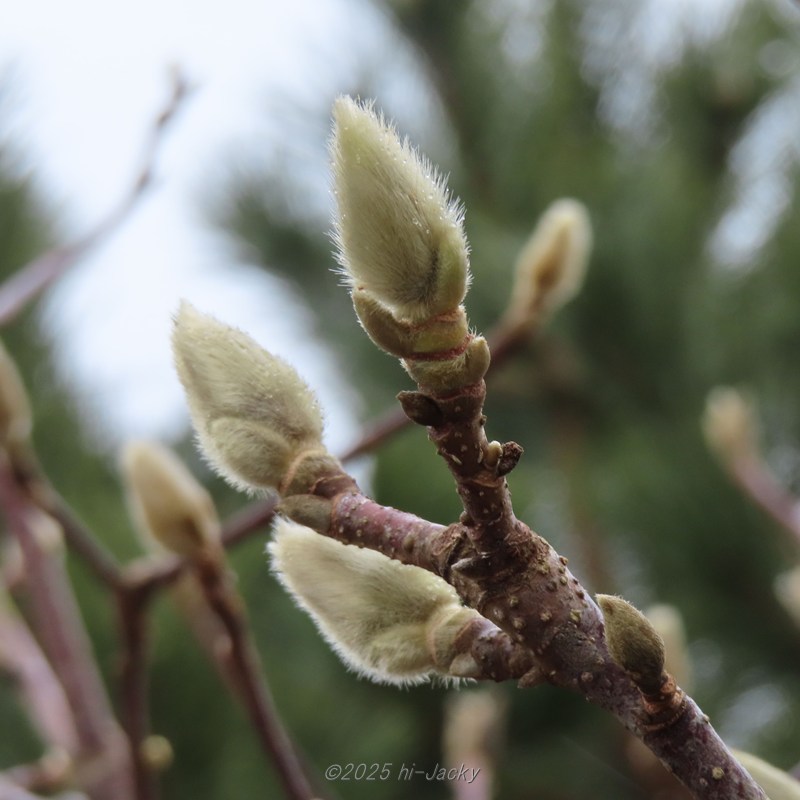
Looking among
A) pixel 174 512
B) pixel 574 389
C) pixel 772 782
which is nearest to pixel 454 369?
pixel 772 782

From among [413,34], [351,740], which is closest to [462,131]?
[413,34]

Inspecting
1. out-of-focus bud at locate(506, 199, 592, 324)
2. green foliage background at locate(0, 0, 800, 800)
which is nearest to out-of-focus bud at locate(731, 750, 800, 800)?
out-of-focus bud at locate(506, 199, 592, 324)

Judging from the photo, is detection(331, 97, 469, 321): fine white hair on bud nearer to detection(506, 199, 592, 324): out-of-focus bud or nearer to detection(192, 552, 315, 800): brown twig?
detection(192, 552, 315, 800): brown twig

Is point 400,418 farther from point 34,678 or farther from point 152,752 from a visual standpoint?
point 34,678

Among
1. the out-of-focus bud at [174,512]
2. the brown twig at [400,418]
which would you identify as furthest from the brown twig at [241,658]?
the brown twig at [400,418]

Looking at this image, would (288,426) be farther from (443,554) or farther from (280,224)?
(280,224)

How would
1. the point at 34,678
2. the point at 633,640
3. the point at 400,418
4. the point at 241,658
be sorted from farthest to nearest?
1. the point at 34,678
2. the point at 400,418
3. the point at 241,658
4. the point at 633,640
